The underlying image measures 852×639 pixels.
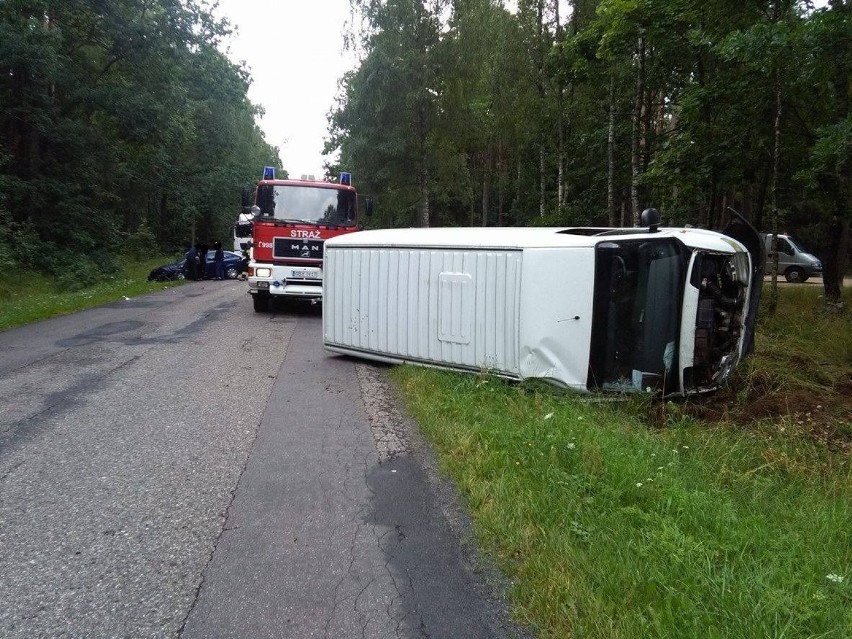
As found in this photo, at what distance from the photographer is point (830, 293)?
620 inches

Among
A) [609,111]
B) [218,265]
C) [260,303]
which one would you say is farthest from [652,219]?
[218,265]

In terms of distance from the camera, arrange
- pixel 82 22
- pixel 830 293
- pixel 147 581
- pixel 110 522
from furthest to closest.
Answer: pixel 82 22, pixel 830 293, pixel 110 522, pixel 147 581

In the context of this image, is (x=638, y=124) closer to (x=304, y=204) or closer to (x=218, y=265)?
(x=304, y=204)

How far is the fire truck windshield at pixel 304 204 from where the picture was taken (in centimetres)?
1455

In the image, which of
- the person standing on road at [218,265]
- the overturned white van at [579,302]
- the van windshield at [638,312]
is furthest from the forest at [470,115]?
the van windshield at [638,312]

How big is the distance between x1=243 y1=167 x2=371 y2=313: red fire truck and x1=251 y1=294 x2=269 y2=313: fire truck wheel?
86 centimetres

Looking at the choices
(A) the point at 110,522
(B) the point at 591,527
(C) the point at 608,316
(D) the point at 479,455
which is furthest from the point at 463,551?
(C) the point at 608,316

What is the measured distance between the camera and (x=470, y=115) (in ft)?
96.3

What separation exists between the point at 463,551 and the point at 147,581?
1.72m

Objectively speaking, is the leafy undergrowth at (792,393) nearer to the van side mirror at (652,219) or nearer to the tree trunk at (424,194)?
the van side mirror at (652,219)

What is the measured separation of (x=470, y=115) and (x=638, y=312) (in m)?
24.2

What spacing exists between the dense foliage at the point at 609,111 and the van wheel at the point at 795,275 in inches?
105

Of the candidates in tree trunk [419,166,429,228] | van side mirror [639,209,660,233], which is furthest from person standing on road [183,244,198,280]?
van side mirror [639,209,660,233]

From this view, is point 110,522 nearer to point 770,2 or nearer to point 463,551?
point 463,551
